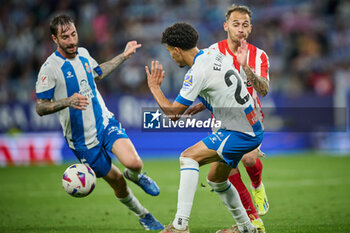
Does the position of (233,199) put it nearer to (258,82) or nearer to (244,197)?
(244,197)

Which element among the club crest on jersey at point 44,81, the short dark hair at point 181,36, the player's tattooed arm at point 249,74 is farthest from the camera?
the club crest on jersey at point 44,81

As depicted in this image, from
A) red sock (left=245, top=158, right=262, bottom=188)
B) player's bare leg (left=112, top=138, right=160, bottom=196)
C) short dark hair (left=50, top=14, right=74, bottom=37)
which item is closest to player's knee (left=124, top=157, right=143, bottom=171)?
player's bare leg (left=112, top=138, right=160, bottom=196)

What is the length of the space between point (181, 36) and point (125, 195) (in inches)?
93.9

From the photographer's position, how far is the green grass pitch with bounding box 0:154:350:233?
22.8 ft

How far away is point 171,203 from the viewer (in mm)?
9164

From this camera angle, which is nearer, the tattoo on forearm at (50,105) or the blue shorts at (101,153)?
the tattoo on forearm at (50,105)

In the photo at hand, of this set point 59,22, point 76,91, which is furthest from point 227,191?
point 59,22

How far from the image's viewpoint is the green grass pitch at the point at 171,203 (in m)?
6.94

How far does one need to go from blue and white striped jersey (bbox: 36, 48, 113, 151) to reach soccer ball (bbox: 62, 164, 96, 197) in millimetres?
559

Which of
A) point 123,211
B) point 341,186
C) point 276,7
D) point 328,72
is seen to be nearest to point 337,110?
point 328,72

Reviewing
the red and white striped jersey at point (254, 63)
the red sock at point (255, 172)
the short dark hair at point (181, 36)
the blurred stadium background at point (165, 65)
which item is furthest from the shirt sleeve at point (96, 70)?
the blurred stadium background at point (165, 65)

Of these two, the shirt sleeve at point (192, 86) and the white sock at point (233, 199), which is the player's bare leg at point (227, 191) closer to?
the white sock at point (233, 199)

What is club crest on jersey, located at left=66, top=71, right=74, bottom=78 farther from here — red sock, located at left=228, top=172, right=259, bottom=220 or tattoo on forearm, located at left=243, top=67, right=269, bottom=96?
red sock, located at left=228, top=172, right=259, bottom=220

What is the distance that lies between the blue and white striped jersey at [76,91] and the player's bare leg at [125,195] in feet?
1.57
